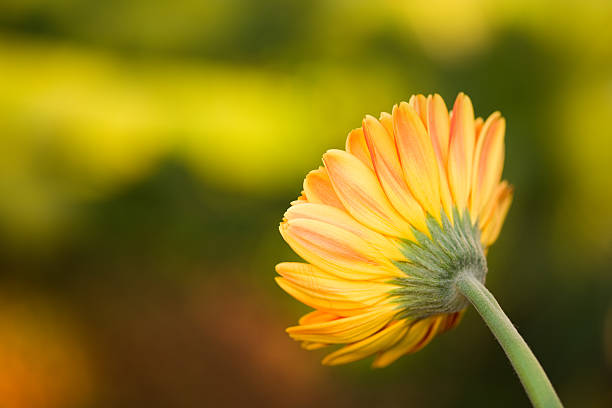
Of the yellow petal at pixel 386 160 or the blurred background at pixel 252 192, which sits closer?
the yellow petal at pixel 386 160

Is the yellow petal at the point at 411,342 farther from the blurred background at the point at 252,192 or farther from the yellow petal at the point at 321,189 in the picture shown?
the blurred background at the point at 252,192

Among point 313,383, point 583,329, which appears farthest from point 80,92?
point 583,329

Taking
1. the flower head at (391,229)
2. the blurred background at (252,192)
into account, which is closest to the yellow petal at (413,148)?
the flower head at (391,229)

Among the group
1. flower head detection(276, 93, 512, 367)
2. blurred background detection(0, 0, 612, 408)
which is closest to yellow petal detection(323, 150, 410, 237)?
flower head detection(276, 93, 512, 367)

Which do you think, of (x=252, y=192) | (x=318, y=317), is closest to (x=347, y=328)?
(x=318, y=317)

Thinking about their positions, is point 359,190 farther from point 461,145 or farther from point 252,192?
point 252,192
